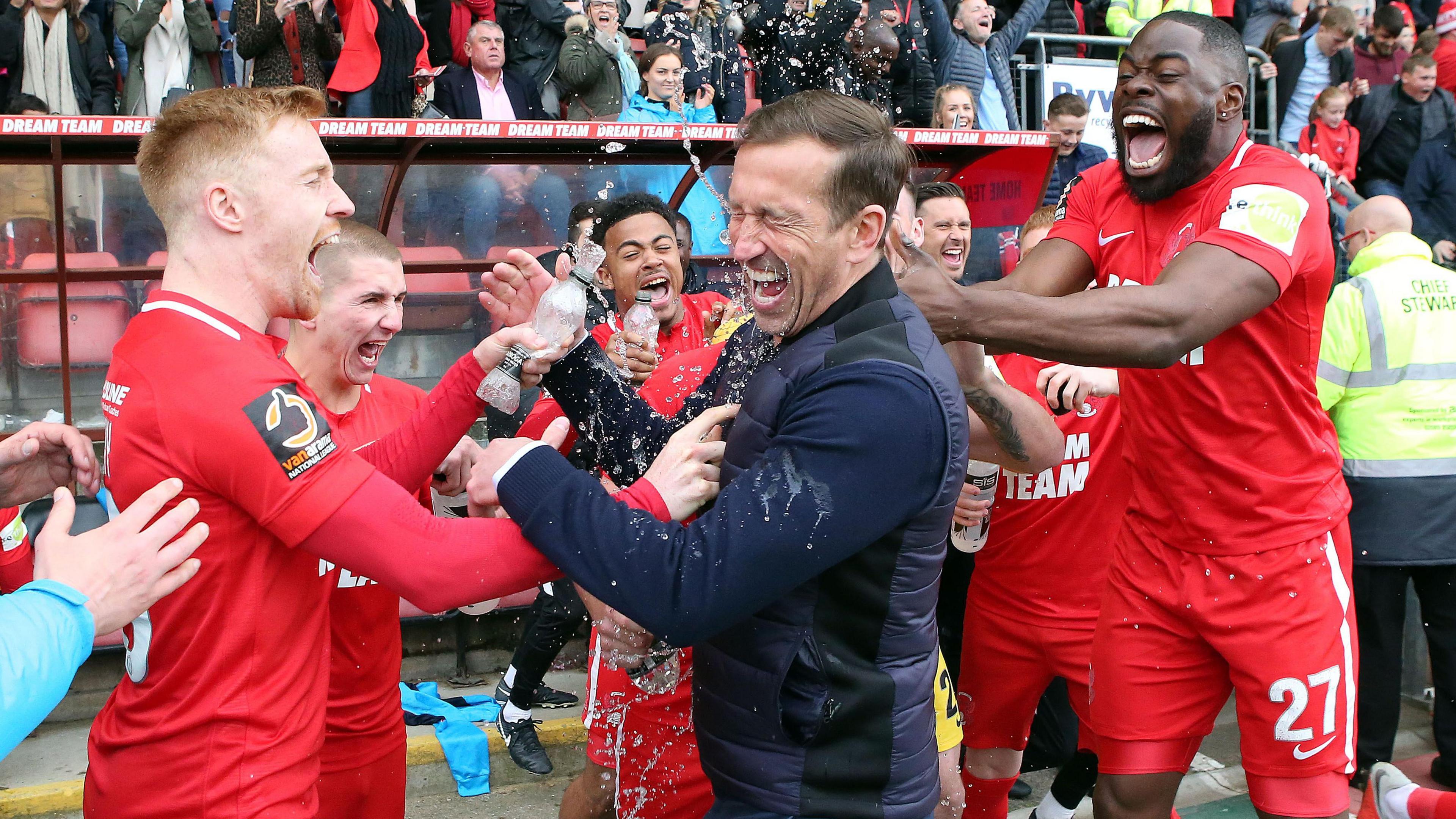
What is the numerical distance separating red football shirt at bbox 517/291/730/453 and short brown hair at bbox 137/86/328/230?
175 centimetres

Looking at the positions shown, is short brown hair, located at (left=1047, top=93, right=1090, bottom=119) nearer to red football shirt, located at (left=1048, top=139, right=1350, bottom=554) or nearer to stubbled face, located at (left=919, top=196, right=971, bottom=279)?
stubbled face, located at (left=919, top=196, right=971, bottom=279)

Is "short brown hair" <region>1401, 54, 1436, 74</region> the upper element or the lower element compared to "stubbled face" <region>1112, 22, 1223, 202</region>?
upper

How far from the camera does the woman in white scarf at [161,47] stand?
7.90m

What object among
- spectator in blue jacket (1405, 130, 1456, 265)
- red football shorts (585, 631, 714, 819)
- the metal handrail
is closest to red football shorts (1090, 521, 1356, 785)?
red football shorts (585, 631, 714, 819)

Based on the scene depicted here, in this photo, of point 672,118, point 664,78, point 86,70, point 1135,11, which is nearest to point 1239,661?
point 672,118

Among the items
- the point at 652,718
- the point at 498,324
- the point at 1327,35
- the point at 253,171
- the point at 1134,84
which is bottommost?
the point at 652,718

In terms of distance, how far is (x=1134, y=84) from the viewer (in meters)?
3.22

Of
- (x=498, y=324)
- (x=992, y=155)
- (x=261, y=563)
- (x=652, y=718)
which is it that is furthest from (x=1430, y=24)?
(x=261, y=563)

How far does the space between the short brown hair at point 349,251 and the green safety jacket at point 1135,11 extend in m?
9.92

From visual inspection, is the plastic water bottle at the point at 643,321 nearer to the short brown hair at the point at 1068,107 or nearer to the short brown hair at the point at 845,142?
the short brown hair at the point at 845,142

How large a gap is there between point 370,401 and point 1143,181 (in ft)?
7.74

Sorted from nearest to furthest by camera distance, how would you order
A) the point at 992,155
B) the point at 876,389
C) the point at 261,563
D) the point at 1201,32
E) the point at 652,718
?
1. the point at 876,389
2. the point at 261,563
3. the point at 1201,32
4. the point at 652,718
5. the point at 992,155

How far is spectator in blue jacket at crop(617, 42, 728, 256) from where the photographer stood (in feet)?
23.1

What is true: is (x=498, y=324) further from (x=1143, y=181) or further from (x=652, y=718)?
(x=1143, y=181)
